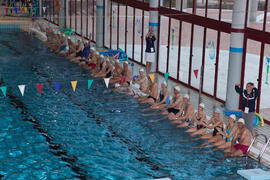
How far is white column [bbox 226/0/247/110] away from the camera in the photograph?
10.4 meters

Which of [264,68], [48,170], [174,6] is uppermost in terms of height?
[174,6]

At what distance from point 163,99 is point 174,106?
0.72m

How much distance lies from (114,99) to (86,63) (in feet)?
13.4

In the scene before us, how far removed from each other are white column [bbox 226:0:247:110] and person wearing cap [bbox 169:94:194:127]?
4.76 ft

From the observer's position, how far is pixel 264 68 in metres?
10.4

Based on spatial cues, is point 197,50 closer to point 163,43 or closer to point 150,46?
point 150,46

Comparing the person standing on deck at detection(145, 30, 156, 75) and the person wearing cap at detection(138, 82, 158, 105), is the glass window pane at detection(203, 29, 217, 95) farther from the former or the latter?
the person standing on deck at detection(145, 30, 156, 75)

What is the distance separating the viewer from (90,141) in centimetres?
912

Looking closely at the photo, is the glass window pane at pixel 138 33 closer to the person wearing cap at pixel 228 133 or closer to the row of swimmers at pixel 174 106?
the row of swimmers at pixel 174 106

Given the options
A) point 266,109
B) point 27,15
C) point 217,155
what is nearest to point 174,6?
point 266,109

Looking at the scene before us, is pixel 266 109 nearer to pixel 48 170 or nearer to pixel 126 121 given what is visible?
pixel 126 121

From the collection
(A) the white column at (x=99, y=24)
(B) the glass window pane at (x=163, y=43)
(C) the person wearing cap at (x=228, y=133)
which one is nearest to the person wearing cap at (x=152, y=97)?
(C) the person wearing cap at (x=228, y=133)

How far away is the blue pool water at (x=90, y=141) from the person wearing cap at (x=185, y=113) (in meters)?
0.27

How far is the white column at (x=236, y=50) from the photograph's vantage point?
1040cm
